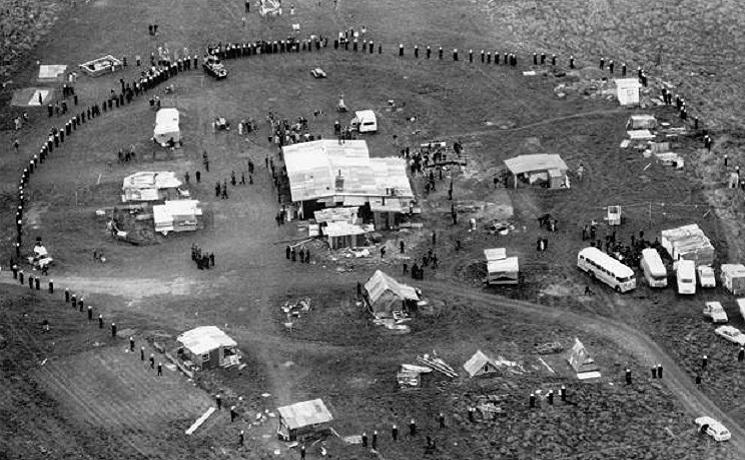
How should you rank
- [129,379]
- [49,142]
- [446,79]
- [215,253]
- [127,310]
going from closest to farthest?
1. [129,379]
2. [127,310]
3. [215,253]
4. [49,142]
5. [446,79]

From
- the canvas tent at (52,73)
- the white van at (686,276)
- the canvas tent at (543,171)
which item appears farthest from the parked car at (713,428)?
the canvas tent at (52,73)

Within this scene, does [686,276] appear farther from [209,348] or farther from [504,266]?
[209,348]

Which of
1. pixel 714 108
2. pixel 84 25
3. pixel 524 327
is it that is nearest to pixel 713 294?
pixel 524 327

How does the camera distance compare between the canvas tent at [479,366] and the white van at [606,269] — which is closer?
the canvas tent at [479,366]

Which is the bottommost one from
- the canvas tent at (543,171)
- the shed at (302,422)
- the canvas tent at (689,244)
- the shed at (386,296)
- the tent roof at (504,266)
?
the shed at (302,422)

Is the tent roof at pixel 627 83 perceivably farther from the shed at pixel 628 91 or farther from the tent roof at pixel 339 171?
the tent roof at pixel 339 171

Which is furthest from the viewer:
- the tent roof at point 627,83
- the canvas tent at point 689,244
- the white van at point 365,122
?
the tent roof at point 627,83

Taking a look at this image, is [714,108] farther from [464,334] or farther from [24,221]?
[24,221]

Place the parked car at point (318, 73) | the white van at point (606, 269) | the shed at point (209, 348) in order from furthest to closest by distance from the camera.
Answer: the parked car at point (318, 73)
the white van at point (606, 269)
the shed at point (209, 348)

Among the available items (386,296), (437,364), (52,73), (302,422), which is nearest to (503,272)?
Result: (386,296)
